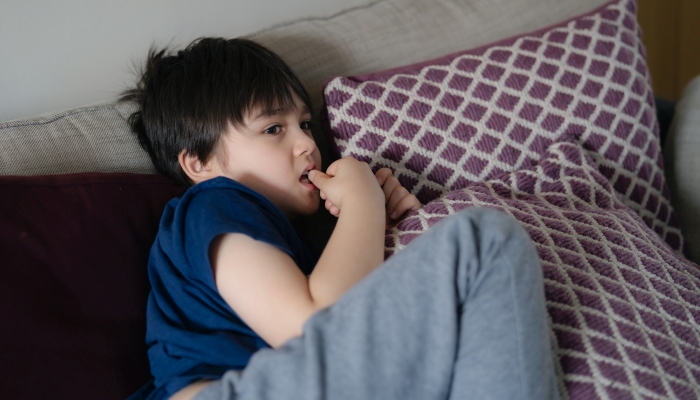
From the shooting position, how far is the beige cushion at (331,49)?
A: 35.7 inches

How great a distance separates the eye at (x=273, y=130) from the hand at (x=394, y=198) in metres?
0.18

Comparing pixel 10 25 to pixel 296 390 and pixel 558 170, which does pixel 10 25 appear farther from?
pixel 558 170

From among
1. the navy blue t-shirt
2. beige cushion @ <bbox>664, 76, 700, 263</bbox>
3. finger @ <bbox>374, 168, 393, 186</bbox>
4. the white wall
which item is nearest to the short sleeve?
the navy blue t-shirt

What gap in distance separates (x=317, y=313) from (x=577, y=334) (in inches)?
12.6

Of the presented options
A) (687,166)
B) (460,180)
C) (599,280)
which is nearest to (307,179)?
(460,180)

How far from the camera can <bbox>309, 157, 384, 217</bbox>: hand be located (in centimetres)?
87

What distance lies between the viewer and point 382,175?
0.97 meters

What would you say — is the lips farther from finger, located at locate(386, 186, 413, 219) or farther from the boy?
finger, located at locate(386, 186, 413, 219)

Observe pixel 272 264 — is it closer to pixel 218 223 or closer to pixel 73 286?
Answer: pixel 218 223

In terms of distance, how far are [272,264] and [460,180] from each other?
41 cm

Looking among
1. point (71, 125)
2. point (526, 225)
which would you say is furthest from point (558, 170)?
point (71, 125)

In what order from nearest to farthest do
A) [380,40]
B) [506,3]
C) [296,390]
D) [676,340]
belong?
[296,390] → [676,340] → [380,40] → [506,3]

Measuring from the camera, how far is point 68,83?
117 centimetres

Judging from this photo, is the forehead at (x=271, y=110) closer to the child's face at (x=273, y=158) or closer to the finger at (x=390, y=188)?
the child's face at (x=273, y=158)
